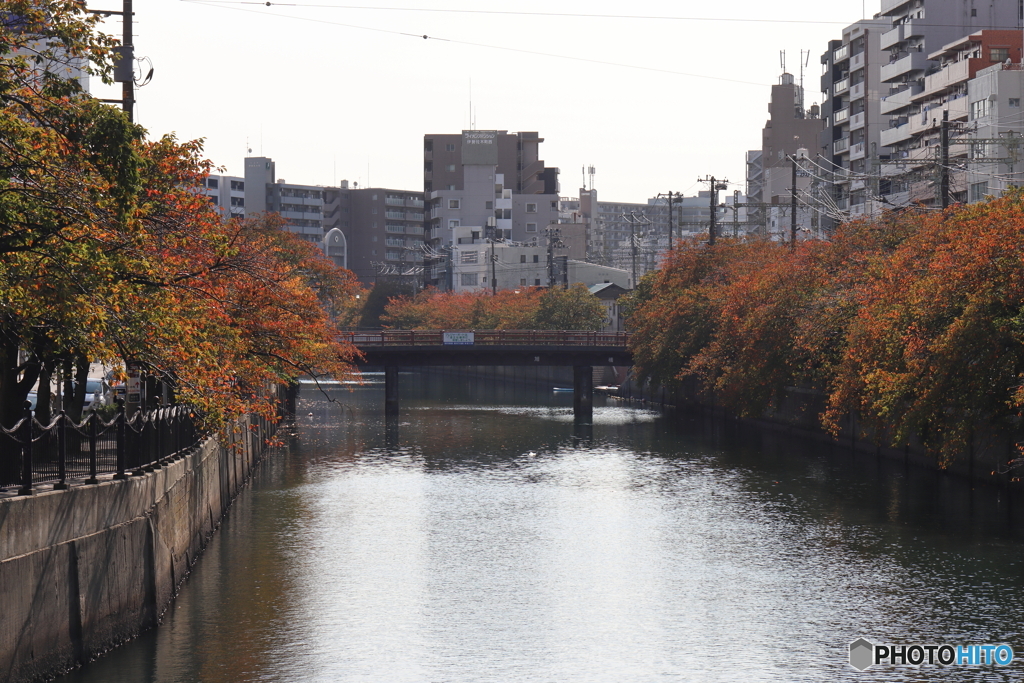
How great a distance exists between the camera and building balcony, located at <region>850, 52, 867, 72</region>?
349 feet

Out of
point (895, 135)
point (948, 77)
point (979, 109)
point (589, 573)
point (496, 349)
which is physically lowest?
point (589, 573)

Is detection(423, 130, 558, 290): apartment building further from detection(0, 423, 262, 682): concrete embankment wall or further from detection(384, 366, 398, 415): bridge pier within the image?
detection(0, 423, 262, 682): concrete embankment wall

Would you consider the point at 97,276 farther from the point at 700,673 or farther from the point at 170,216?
the point at 700,673

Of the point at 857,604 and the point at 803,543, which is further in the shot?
A: the point at 803,543

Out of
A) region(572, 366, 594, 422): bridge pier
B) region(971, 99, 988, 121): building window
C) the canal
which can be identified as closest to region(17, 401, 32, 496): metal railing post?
the canal

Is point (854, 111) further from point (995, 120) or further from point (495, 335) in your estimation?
point (495, 335)

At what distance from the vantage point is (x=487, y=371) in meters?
131

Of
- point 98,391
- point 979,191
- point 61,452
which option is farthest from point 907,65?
point 61,452

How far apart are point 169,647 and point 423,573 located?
28.2 ft

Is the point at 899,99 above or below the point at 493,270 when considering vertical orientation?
above

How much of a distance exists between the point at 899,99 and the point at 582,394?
3715cm

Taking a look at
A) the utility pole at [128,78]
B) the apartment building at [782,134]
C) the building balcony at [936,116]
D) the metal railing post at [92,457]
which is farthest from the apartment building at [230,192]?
the metal railing post at [92,457]

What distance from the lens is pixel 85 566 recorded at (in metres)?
20.5

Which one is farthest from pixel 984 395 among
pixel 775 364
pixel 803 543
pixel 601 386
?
pixel 601 386
